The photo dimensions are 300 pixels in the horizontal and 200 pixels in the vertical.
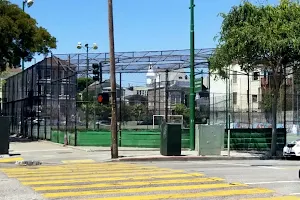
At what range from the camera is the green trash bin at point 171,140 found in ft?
68.7

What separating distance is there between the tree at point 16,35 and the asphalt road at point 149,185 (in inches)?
696

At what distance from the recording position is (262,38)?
66.8ft

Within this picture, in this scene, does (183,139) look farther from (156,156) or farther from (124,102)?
(124,102)

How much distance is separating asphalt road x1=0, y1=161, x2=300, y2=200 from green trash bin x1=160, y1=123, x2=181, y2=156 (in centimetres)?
612

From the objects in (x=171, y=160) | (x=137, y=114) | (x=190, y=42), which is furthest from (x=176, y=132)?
(x=137, y=114)

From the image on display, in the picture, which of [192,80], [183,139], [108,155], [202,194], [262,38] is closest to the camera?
[202,194]

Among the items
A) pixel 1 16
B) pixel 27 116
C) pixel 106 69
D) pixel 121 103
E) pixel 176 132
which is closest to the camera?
pixel 176 132

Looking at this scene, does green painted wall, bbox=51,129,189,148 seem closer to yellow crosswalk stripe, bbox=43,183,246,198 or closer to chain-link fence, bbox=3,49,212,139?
chain-link fence, bbox=3,49,212,139

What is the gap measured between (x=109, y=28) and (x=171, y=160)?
6.26 m

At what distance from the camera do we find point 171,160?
2008cm

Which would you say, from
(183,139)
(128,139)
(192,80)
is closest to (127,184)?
(192,80)

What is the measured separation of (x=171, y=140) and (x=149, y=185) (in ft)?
32.1

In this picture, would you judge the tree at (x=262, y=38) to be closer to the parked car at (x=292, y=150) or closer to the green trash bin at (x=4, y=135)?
the parked car at (x=292, y=150)

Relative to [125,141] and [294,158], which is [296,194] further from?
[125,141]
